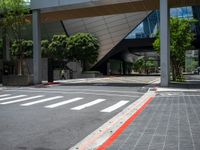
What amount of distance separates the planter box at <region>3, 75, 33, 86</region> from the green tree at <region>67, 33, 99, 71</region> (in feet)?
78.6

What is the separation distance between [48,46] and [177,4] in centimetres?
3454

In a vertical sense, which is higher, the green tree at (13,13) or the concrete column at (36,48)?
the green tree at (13,13)

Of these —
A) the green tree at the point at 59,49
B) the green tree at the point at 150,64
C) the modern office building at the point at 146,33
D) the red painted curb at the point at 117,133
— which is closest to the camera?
the red painted curb at the point at 117,133

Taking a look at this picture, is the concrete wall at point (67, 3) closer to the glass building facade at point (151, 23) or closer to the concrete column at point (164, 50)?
the concrete column at point (164, 50)

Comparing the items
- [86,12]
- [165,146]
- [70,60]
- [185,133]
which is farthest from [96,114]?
[70,60]

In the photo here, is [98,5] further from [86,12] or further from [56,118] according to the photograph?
[56,118]

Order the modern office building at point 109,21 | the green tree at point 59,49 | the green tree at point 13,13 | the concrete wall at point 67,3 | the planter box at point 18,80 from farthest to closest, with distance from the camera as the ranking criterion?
the green tree at point 59,49 < the green tree at point 13,13 < the planter box at point 18,80 < the concrete wall at point 67,3 < the modern office building at point 109,21

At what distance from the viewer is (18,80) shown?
1432 inches

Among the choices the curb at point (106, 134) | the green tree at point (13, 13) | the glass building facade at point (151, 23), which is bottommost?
the curb at point (106, 134)

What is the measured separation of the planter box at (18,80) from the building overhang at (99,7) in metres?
6.87

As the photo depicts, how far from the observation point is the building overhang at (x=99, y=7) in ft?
108

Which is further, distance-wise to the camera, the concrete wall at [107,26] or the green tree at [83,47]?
the concrete wall at [107,26]

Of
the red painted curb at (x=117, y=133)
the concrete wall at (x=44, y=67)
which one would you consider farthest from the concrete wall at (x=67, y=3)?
the red painted curb at (x=117, y=133)

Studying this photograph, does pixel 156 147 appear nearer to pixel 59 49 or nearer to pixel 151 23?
pixel 59 49
